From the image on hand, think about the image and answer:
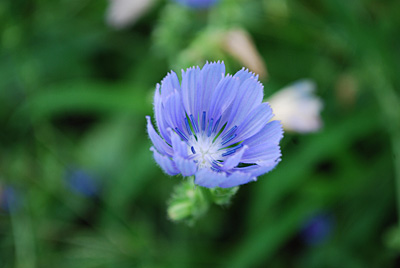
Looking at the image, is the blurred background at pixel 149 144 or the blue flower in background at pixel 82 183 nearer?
the blurred background at pixel 149 144

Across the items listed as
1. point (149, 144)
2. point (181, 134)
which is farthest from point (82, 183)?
point (181, 134)

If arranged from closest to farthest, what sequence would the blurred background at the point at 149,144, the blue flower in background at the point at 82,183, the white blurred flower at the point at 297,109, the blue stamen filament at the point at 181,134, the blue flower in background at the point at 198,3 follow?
the blue stamen filament at the point at 181,134
the white blurred flower at the point at 297,109
the blue flower in background at the point at 198,3
the blurred background at the point at 149,144
the blue flower in background at the point at 82,183

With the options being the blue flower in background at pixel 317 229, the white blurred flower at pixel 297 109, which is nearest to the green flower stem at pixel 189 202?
the white blurred flower at pixel 297 109

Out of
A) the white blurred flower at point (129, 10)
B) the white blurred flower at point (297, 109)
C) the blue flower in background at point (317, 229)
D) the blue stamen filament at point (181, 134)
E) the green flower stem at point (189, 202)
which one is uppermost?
the white blurred flower at point (129, 10)

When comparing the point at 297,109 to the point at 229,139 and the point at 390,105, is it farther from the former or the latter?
the point at 229,139

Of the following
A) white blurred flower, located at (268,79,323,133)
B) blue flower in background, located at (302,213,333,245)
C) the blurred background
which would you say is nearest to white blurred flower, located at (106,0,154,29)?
the blurred background

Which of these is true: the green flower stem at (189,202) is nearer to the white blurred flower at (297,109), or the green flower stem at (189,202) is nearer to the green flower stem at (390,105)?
the white blurred flower at (297,109)

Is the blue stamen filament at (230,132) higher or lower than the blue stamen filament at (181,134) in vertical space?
lower

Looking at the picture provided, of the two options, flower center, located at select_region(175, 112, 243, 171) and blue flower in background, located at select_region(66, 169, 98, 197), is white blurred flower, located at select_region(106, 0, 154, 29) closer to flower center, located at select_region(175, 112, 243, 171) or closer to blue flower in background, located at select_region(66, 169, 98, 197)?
blue flower in background, located at select_region(66, 169, 98, 197)
